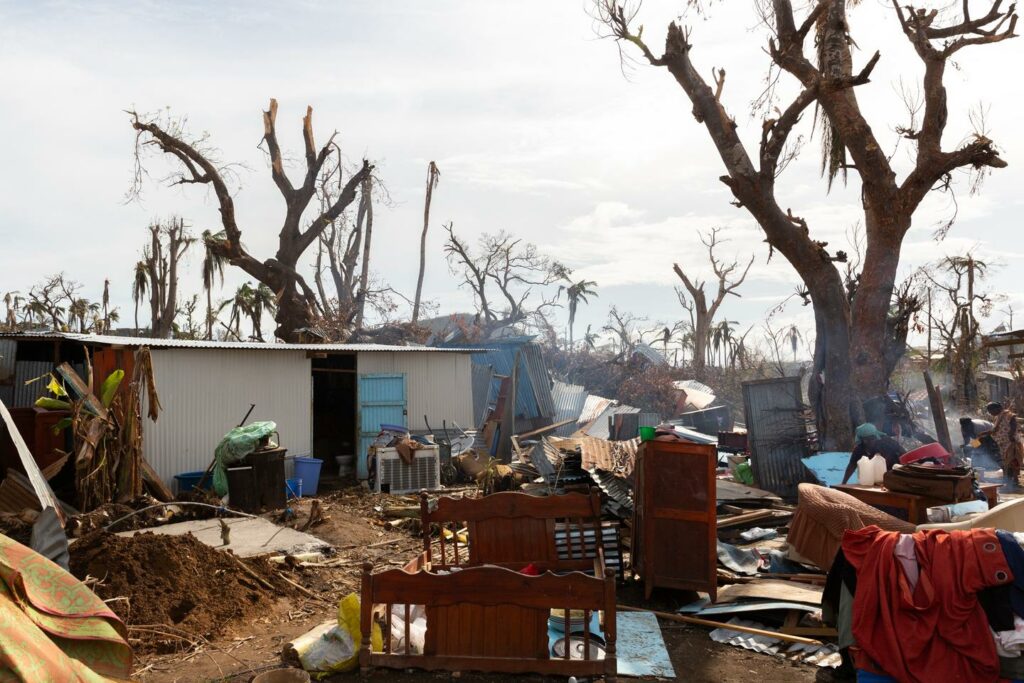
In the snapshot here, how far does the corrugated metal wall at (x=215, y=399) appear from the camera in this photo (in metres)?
11.2

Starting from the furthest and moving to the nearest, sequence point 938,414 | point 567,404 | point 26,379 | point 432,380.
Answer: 1. point 567,404
2. point 432,380
3. point 26,379
4. point 938,414

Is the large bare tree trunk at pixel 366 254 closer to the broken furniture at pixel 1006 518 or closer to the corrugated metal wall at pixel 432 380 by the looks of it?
the corrugated metal wall at pixel 432 380

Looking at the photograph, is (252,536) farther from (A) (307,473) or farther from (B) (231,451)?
(A) (307,473)

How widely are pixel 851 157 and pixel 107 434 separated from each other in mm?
11595

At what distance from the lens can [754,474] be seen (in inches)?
472

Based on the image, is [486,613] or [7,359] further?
[7,359]

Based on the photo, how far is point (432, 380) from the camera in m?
15.0

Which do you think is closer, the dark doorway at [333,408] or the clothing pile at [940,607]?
the clothing pile at [940,607]

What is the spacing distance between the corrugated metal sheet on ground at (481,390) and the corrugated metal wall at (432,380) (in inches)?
102

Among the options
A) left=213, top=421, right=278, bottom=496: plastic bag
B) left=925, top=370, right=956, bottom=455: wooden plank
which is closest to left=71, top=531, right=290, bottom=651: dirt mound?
left=213, top=421, right=278, bottom=496: plastic bag

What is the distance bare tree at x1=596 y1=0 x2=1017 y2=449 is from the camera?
11.1 m

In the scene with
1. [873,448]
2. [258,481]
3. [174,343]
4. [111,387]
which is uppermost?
[174,343]

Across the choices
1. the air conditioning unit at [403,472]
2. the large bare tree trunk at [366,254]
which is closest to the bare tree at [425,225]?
the large bare tree trunk at [366,254]

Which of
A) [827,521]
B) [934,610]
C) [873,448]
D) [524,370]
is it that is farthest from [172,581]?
[524,370]
